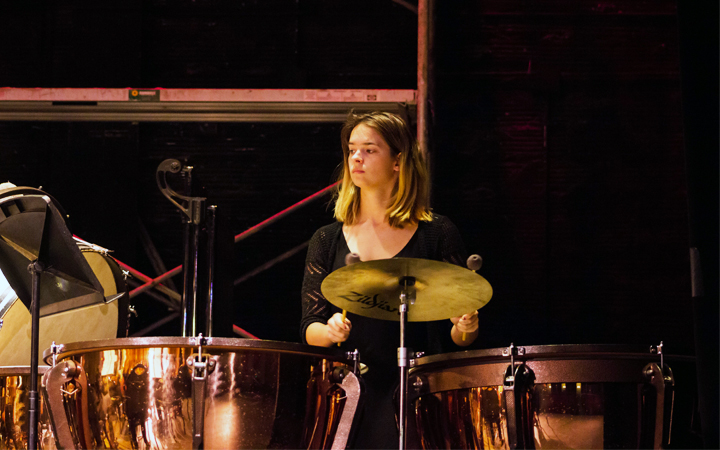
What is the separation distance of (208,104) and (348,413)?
5.88 ft

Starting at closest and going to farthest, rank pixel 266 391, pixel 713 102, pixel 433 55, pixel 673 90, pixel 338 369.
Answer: pixel 713 102 → pixel 266 391 → pixel 338 369 → pixel 433 55 → pixel 673 90

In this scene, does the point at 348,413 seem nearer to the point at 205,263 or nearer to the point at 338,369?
the point at 338,369

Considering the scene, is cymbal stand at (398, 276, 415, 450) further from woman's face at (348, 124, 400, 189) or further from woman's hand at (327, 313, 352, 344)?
woman's face at (348, 124, 400, 189)

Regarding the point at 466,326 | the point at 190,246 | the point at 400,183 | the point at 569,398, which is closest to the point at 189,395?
the point at 466,326

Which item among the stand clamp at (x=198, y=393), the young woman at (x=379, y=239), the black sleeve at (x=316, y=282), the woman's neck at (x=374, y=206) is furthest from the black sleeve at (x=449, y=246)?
the stand clamp at (x=198, y=393)

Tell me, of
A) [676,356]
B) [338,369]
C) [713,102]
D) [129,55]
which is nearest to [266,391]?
[338,369]

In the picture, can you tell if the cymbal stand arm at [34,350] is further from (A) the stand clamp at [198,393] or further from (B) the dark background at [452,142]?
(B) the dark background at [452,142]

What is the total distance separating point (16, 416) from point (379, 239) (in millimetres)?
1198

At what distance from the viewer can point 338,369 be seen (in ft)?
6.19

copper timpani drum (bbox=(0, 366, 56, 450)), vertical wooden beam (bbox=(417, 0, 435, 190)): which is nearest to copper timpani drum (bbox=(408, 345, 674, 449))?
copper timpani drum (bbox=(0, 366, 56, 450))

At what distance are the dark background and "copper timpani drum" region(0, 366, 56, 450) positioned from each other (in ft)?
4.41

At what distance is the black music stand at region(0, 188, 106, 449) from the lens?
6.06 ft

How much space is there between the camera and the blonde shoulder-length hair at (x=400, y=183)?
2391mm

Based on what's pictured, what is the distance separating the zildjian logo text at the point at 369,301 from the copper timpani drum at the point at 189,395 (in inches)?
6.0
